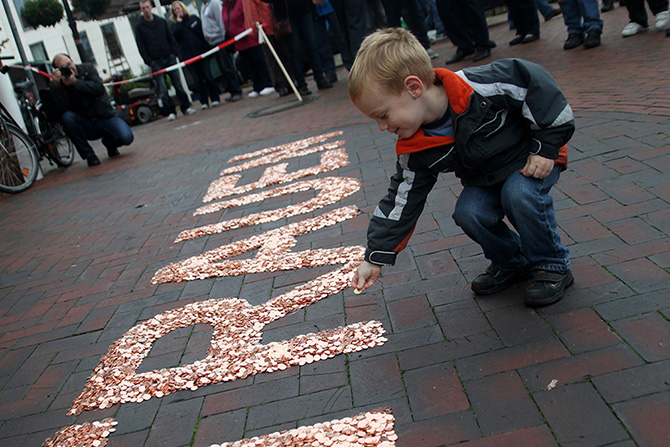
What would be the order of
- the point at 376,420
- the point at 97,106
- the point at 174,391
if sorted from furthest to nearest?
the point at 97,106
the point at 174,391
the point at 376,420

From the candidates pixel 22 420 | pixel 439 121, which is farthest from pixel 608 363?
pixel 22 420

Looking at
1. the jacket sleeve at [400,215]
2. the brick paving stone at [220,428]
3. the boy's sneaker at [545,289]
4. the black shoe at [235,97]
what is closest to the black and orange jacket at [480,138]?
the jacket sleeve at [400,215]

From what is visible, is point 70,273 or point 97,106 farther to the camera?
point 97,106

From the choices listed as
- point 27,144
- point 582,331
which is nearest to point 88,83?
point 27,144

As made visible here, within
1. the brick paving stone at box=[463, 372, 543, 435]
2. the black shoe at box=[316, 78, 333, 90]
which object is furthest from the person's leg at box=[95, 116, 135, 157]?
the brick paving stone at box=[463, 372, 543, 435]

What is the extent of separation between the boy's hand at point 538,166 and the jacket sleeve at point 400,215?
369mm

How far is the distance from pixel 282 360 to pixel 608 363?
4.09 ft

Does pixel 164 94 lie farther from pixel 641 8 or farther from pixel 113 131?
pixel 641 8

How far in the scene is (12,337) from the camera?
11.0 ft

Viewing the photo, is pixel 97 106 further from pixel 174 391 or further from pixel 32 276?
pixel 174 391

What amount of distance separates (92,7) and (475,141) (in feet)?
58.3

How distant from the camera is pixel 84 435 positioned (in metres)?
2.29

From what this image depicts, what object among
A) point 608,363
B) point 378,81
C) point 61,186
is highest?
point 378,81

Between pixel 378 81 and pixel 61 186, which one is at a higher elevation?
pixel 378 81
